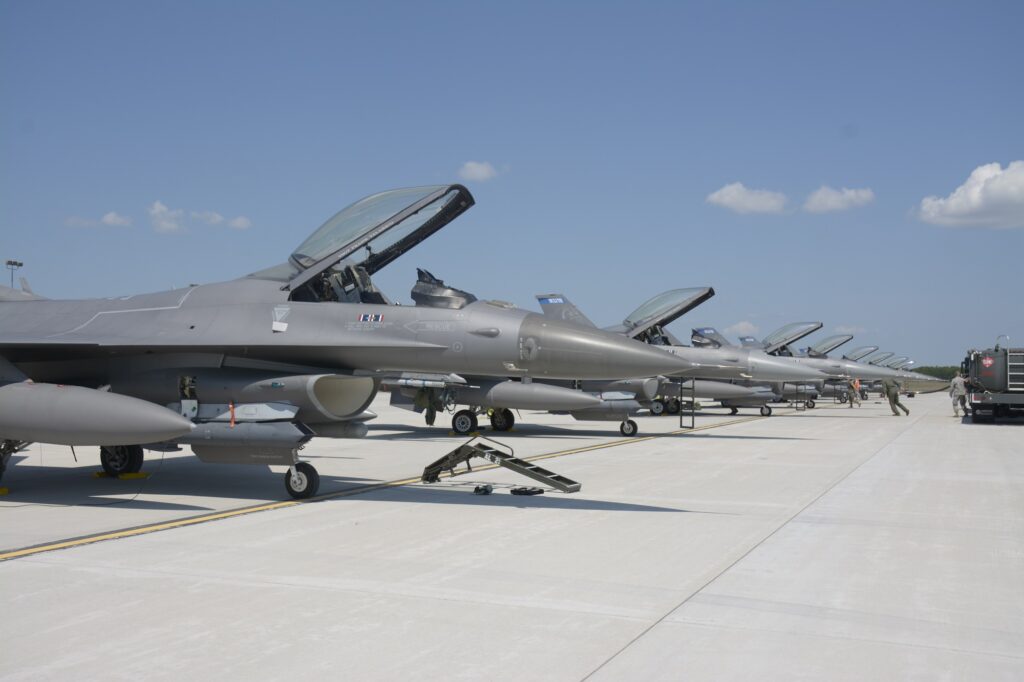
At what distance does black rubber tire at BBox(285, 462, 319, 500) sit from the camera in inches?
343

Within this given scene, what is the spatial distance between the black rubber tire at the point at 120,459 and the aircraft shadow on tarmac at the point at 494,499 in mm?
3614

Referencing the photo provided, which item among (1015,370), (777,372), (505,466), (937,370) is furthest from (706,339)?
(937,370)

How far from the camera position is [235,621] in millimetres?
4426

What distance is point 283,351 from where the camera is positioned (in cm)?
888

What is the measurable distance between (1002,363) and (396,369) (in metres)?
19.9

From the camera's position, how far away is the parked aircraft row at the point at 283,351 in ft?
27.2

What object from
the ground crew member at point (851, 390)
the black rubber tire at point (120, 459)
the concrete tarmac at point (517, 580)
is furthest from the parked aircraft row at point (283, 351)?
the ground crew member at point (851, 390)

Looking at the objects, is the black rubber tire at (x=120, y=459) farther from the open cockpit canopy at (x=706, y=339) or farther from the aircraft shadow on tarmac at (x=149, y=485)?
the open cockpit canopy at (x=706, y=339)

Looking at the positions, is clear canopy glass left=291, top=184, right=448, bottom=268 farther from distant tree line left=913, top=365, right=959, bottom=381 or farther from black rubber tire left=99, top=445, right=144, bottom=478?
distant tree line left=913, top=365, right=959, bottom=381

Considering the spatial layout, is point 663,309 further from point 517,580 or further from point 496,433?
point 517,580

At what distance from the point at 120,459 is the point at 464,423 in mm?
9476

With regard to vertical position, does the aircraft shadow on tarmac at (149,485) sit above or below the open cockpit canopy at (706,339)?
below

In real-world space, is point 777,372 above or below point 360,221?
below

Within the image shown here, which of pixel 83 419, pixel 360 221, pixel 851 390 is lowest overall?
pixel 851 390
